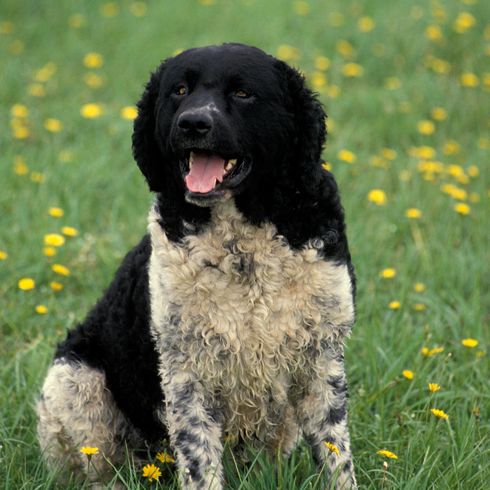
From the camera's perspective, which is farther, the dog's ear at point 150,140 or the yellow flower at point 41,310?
the yellow flower at point 41,310

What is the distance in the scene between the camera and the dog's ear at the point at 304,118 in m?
3.16

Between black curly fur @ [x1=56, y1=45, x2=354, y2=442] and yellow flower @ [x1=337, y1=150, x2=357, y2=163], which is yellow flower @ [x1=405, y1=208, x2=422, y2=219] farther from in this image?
black curly fur @ [x1=56, y1=45, x2=354, y2=442]

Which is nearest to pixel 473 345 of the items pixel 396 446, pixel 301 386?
pixel 396 446

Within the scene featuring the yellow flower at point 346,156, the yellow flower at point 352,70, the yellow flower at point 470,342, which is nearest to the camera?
the yellow flower at point 470,342

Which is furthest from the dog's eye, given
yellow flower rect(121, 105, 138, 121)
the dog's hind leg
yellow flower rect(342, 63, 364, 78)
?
yellow flower rect(342, 63, 364, 78)

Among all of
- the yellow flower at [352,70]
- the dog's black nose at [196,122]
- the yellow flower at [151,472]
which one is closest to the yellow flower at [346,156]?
the yellow flower at [352,70]

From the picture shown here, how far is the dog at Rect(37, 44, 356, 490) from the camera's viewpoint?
3090 millimetres

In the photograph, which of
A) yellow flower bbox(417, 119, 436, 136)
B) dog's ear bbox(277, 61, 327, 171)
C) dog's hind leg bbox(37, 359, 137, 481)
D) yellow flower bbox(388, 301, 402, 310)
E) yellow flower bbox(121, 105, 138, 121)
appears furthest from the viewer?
yellow flower bbox(417, 119, 436, 136)

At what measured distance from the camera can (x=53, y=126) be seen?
677 centimetres

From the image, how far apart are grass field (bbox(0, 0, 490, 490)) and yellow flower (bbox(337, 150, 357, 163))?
3 cm

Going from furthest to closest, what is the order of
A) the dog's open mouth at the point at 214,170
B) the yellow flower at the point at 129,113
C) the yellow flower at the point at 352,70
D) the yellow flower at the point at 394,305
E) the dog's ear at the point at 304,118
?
1. the yellow flower at the point at 352,70
2. the yellow flower at the point at 129,113
3. the yellow flower at the point at 394,305
4. the dog's ear at the point at 304,118
5. the dog's open mouth at the point at 214,170

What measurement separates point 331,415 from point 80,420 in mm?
1049

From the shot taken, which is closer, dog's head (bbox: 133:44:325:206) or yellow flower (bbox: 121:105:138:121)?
dog's head (bbox: 133:44:325:206)

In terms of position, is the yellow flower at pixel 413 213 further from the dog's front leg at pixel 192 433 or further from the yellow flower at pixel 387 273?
the dog's front leg at pixel 192 433
